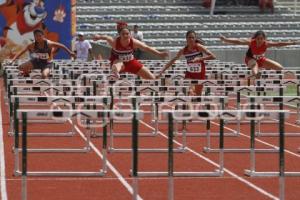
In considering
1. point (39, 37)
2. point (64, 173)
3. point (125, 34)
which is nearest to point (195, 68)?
point (125, 34)

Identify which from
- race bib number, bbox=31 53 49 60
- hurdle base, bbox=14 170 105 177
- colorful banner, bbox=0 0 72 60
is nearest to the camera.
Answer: hurdle base, bbox=14 170 105 177

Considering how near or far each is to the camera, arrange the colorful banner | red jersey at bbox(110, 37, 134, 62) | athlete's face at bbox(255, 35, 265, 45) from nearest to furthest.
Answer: red jersey at bbox(110, 37, 134, 62), athlete's face at bbox(255, 35, 265, 45), the colorful banner

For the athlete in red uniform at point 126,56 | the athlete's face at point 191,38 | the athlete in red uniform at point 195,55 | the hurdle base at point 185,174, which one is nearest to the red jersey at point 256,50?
the athlete in red uniform at point 195,55

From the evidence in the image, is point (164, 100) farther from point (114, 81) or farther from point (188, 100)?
point (114, 81)

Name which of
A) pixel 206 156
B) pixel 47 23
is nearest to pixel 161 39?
pixel 47 23

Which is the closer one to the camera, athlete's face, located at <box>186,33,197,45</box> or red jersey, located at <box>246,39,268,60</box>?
athlete's face, located at <box>186,33,197,45</box>

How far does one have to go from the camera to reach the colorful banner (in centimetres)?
3256

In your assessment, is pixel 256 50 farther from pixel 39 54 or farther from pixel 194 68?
pixel 39 54

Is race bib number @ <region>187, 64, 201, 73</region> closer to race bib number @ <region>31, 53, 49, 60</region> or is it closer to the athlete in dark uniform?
the athlete in dark uniform

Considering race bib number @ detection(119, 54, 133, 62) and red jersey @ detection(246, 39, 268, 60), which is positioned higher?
red jersey @ detection(246, 39, 268, 60)

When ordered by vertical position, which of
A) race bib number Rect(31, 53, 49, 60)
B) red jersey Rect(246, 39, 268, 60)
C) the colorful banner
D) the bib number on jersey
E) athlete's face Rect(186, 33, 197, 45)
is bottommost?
the bib number on jersey

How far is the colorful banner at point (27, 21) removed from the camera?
32562 millimetres

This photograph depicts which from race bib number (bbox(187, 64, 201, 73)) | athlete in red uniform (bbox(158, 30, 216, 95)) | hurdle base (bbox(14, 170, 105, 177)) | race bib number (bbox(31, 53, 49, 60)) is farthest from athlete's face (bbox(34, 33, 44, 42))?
hurdle base (bbox(14, 170, 105, 177))

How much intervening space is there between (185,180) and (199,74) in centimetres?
664
